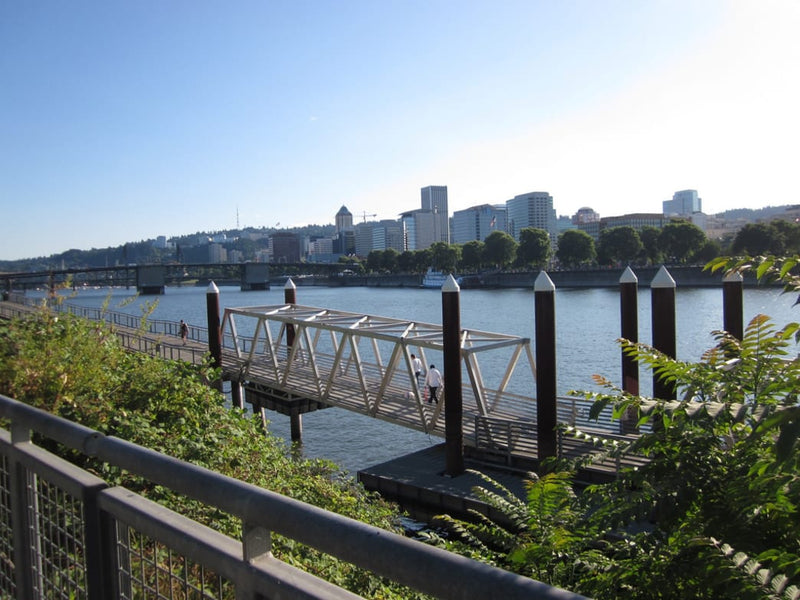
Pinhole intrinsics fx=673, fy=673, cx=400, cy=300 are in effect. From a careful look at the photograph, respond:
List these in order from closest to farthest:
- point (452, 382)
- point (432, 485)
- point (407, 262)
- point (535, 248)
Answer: point (432, 485) < point (452, 382) < point (535, 248) < point (407, 262)

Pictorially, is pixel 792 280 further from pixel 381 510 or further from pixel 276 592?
pixel 381 510

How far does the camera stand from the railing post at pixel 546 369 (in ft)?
48.6

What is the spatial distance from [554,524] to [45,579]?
3.72 m

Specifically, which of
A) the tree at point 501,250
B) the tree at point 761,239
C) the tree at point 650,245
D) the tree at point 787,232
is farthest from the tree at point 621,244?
the tree at point 787,232

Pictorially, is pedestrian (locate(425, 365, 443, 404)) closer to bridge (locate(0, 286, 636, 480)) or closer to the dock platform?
bridge (locate(0, 286, 636, 480))

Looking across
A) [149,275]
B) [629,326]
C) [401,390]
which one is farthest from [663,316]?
[149,275]

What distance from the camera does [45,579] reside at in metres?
3.37

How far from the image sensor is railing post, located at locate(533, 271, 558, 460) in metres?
14.8

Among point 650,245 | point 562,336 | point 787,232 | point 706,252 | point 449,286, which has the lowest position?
point 562,336

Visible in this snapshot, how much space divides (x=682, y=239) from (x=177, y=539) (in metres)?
128

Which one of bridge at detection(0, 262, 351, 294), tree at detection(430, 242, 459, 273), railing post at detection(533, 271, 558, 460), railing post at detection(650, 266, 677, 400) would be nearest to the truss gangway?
railing post at detection(533, 271, 558, 460)

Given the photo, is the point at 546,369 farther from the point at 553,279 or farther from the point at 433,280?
the point at 433,280

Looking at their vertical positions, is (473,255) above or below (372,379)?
above

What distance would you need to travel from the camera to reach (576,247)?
436 feet
